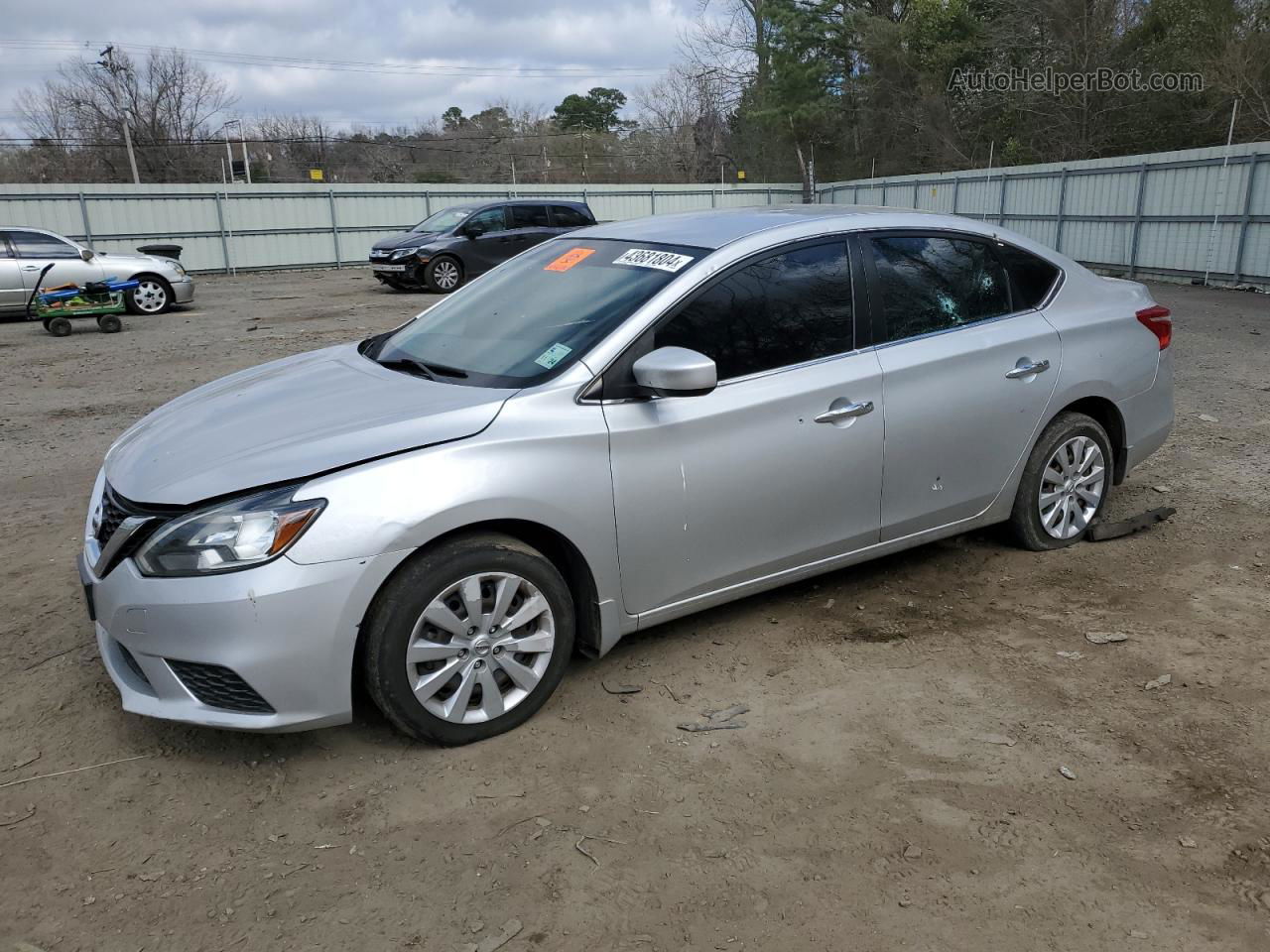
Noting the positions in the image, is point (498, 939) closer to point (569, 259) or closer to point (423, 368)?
point (423, 368)

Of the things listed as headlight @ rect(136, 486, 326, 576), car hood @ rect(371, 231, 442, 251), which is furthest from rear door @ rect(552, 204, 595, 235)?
headlight @ rect(136, 486, 326, 576)

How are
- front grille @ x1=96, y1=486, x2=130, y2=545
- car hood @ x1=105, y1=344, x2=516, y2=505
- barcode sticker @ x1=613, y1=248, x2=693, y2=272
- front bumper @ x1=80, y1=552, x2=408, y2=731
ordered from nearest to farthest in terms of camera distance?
front bumper @ x1=80, y1=552, x2=408, y2=731 → car hood @ x1=105, y1=344, x2=516, y2=505 → front grille @ x1=96, y1=486, x2=130, y2=545 → barcode sticker @ x1=613, y1=248, x2=693, y2=272

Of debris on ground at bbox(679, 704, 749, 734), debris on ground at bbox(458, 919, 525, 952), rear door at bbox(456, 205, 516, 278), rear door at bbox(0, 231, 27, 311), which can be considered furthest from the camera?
rear door at bbox(456, 205, 516, 278)

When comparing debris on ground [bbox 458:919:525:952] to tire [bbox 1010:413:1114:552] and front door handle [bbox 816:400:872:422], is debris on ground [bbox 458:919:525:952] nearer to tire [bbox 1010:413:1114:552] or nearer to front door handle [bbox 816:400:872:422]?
front door handle [bbox 816:400:872:422]

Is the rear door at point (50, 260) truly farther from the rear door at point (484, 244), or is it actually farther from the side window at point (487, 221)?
the side window at point (487, 221)

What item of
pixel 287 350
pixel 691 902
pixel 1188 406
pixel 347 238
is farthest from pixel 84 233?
pixel 691 902

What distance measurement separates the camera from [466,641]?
10.3ft

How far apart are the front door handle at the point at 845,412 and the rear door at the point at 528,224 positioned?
604 inches

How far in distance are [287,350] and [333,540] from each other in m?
9.28

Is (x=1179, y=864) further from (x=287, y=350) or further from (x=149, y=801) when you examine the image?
(x=287, y=350)

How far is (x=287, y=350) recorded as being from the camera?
11438 millimetres

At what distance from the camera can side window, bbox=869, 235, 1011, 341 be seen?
13.5 feet

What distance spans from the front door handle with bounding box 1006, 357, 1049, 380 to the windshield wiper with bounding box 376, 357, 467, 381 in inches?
94.8

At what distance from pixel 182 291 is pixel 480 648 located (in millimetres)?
14657
